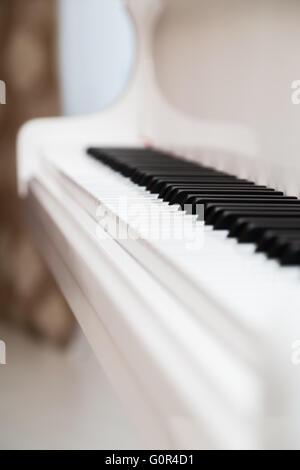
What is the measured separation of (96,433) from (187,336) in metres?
1.50

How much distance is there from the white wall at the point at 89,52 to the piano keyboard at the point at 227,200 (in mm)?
994

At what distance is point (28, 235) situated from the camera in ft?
8.21

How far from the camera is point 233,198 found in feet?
2.57

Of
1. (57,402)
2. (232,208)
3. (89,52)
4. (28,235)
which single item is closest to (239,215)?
(232,208)

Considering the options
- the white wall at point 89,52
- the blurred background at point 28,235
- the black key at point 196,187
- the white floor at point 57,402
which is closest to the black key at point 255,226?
the black key at point 196,187

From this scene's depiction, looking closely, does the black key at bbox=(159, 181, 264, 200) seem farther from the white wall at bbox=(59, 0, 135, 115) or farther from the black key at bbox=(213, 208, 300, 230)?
the white wall at bbox=(59, 0, 135, 115)

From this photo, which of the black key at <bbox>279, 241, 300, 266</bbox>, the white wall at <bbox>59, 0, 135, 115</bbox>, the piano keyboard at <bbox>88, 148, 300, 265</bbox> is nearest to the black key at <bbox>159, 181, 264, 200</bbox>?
the piano keyboard at <bbox>88, 148, 300, 265</bbox>

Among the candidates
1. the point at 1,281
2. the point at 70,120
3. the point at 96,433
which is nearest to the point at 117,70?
the point at 70,120

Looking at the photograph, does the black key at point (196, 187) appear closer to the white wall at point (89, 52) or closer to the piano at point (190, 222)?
the piano at point (190, 222)

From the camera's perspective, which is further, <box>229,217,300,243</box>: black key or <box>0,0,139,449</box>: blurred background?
<box>0,0,139,449</box>: blurred background

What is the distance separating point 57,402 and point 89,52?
1115 mm

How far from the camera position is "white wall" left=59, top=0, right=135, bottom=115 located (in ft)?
7.21

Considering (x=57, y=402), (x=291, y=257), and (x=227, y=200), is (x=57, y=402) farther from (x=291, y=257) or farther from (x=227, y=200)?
(x=291, y=257)

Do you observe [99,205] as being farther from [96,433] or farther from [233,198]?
[96,433]
